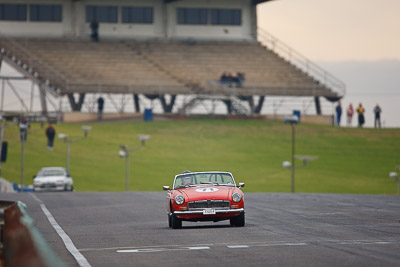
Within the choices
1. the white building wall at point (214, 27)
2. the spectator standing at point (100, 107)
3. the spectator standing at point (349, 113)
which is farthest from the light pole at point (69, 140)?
the spectator standing at point (349, 113)

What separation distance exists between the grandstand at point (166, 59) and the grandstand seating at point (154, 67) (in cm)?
7

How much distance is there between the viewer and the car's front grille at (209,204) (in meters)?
22.0

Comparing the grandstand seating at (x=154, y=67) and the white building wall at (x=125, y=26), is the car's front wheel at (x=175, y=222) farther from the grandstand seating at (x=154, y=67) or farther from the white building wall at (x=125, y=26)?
the white building wall at (x=125, y=26)

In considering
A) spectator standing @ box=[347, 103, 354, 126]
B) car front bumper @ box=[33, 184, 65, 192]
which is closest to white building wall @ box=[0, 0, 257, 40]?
spectator standing @ box=[347, 103, 354, 126]

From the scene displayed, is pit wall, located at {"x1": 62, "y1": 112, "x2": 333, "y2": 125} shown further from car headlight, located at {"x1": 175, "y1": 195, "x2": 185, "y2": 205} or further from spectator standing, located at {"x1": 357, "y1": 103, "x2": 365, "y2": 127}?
car headlight, located at {"x1": 175, "y1": 195, "x2": 185, "y2": 205}

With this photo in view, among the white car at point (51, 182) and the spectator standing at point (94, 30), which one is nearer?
the white car at point (51, 182)

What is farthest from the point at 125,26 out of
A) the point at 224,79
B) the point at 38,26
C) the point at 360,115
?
the point at 360,115

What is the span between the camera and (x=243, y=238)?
1839 centimetres

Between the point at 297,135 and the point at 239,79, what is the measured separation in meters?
8.94

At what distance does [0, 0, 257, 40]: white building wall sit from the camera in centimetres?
8956

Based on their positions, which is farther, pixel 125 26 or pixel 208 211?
pixel 125 26

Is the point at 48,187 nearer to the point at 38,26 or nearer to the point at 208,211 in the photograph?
the point at 208,211

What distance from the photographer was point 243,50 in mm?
91750

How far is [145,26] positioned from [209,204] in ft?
234
